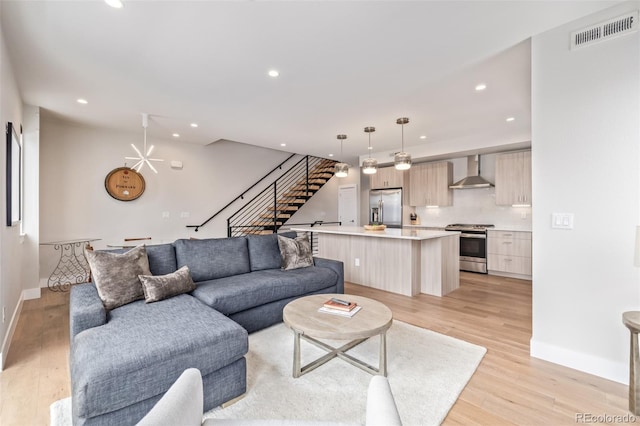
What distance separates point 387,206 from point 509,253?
283 cm

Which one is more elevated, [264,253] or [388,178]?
[388,178]

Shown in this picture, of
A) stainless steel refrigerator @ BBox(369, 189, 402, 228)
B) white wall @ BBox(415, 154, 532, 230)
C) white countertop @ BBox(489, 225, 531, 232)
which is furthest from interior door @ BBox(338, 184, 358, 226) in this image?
white countertop @ BBox(489, 225, 531, 232)

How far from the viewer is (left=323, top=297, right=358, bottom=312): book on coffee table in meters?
2.21

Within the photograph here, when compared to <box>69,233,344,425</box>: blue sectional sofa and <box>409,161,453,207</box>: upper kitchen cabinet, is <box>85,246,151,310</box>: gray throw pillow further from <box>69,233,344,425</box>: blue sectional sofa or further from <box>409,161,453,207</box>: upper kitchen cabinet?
<box>409,161,453,207</box>: upper kitchen cabinet

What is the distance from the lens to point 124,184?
212 inches

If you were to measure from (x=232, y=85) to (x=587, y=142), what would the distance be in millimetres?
3403

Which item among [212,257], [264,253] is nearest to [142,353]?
[212,257]

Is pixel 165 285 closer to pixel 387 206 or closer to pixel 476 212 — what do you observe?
pixel 387 206

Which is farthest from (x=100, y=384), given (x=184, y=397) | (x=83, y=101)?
(x=83, y=101)

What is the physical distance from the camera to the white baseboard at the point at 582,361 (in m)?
2.08

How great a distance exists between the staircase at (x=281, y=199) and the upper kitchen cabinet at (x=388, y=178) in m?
1.32

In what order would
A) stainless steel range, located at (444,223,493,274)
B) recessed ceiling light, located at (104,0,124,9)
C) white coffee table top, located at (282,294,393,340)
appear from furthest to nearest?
stainless steel range, located at (444,223,493,274) → recessed ceiling light, located at (104,0,124,9) → white coffee table top, located at (282,294,393,340)

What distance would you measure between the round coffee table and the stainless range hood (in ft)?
15.4

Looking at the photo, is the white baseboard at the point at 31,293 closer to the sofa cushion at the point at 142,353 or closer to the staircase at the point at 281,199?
the staircase at the point at 281,199
